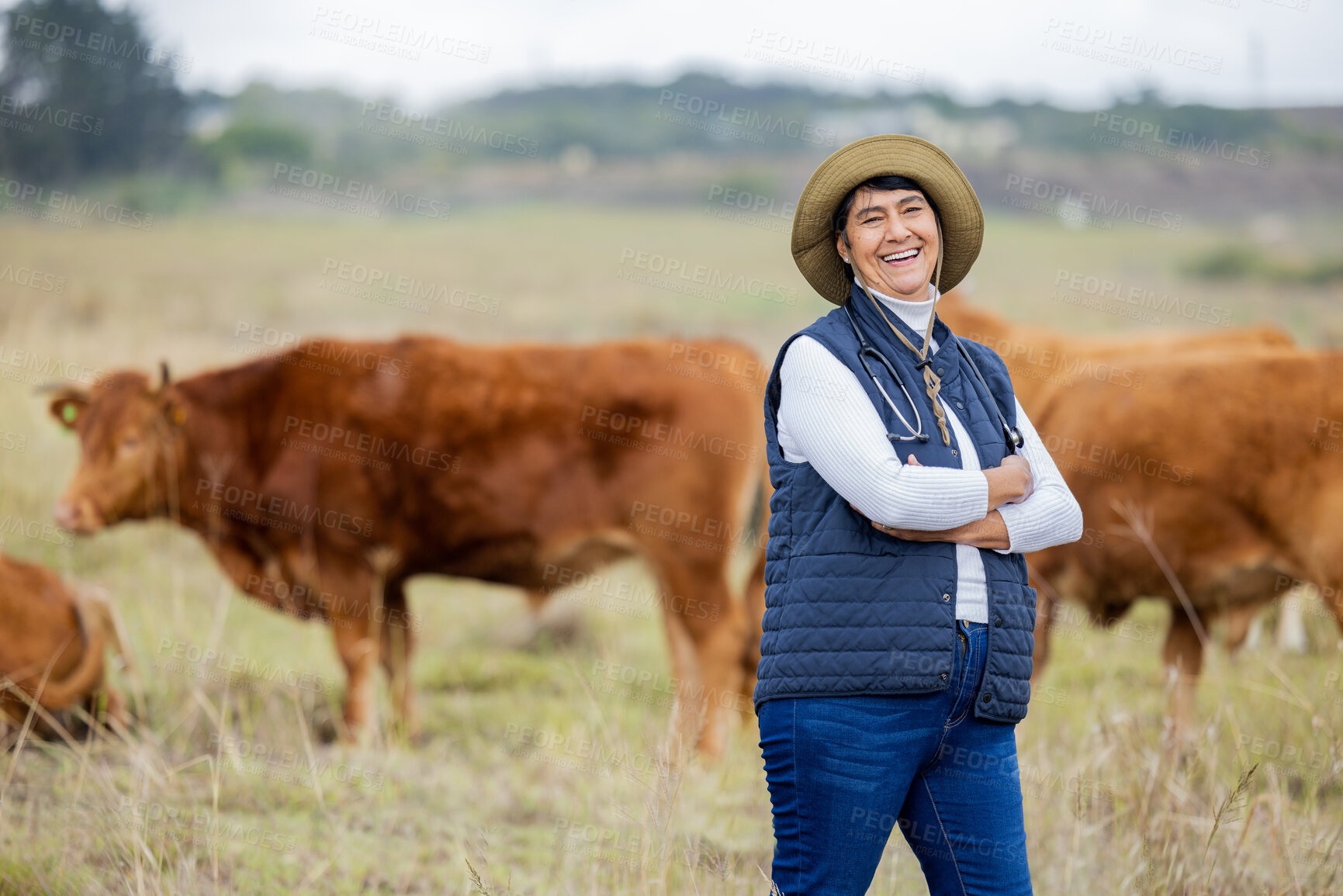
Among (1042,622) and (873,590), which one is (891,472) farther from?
(1042,622)

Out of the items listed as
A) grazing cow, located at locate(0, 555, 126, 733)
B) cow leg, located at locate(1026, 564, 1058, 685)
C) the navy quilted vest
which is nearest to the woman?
the navy quilted vest

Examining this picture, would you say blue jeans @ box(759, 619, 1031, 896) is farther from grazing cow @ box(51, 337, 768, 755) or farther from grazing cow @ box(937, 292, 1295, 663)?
grazing cow @ box(51, 337, 768, 755)

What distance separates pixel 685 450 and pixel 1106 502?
7.22 ft

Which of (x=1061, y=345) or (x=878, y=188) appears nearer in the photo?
(x=878, y=188)

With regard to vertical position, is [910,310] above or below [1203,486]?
above

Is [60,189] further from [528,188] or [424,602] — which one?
[528,188]

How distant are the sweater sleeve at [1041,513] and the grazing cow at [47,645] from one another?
4151 millimetres

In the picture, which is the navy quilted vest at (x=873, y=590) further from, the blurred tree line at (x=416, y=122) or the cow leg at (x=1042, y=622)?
the blurred tree line at (x=416, y=122)

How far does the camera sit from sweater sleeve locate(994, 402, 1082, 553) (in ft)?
6.83

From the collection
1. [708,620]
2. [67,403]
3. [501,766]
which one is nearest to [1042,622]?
[708,620]

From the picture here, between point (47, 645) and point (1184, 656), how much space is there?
5.61m

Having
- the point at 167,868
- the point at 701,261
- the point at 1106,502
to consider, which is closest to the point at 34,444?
the point at 167,868

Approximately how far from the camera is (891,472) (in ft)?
6.36

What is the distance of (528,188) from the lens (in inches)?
1951
